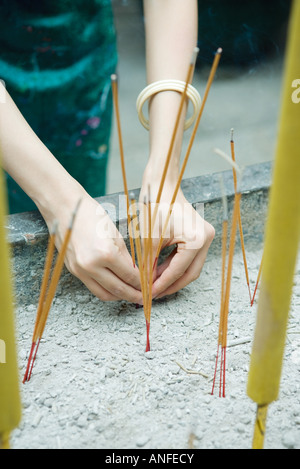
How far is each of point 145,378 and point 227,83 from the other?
7.38 feet

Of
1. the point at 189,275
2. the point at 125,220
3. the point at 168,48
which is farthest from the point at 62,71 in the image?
the point at 189,275

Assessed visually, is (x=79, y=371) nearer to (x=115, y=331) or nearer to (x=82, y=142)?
(x=115, y=331)

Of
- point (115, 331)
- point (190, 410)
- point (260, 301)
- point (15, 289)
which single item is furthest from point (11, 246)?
point (260, 301)

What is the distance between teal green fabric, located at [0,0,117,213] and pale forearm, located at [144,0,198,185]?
7.6 inches

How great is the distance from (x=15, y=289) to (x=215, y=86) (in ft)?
6.94

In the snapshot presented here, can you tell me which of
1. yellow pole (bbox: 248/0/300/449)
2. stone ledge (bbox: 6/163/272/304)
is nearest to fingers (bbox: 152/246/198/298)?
stone ledge (bbox: 6/163/272/304)

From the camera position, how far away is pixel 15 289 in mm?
762

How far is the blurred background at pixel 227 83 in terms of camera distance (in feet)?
6.82

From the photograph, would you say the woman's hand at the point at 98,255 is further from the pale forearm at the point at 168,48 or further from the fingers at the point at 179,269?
the pale forearm at the point at 168,48

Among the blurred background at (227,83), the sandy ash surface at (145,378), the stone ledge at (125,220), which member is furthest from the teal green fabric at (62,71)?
the blurred background at (227,83)

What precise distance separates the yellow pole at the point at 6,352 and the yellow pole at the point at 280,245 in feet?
0.59

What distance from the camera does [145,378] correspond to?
0.64m

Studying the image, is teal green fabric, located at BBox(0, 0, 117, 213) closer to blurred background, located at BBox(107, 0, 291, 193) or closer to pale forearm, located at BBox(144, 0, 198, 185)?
pale forearm, located at BBox(144, 0, 198, 185)
